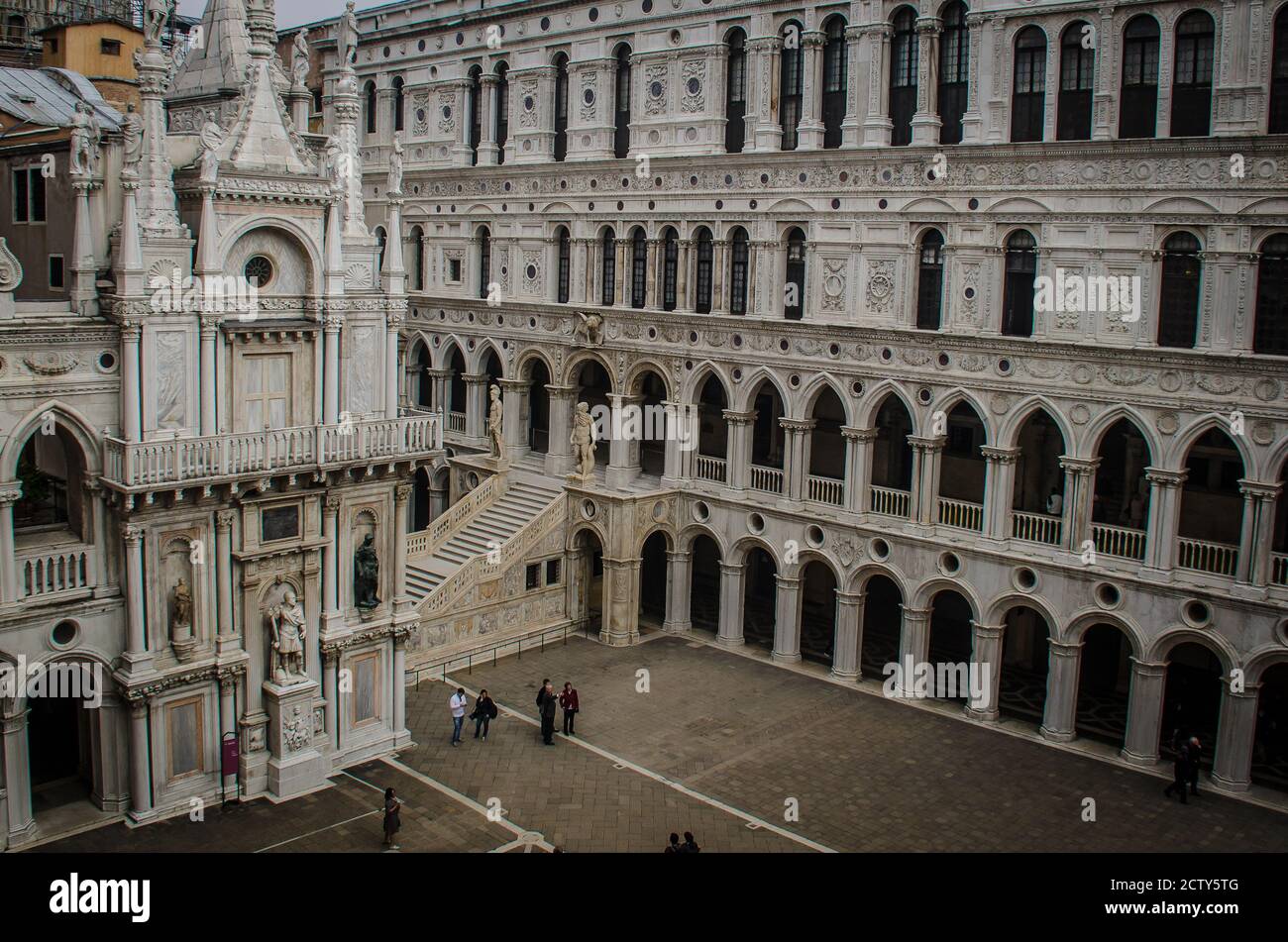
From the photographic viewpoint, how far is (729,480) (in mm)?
38312

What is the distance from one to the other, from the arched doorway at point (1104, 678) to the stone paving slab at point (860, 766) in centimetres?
360

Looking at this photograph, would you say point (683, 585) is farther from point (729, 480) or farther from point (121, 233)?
point (121, 233)

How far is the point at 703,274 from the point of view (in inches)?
1540

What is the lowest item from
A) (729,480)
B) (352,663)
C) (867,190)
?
(352,663)

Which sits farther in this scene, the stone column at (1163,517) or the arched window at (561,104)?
the arched window at (561,104)

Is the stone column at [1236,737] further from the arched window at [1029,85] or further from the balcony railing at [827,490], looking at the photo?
the arched window at [1029,85]

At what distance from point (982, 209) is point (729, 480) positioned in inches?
437

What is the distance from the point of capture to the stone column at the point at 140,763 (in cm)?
2586

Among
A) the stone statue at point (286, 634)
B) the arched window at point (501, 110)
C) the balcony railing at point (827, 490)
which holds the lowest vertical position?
the stone statue at point (286, 634)

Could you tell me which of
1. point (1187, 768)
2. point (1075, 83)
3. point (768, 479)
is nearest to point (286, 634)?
point (768, 479)

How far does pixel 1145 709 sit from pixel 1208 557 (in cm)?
397

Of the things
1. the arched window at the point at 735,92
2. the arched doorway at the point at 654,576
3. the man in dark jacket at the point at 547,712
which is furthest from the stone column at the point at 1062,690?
the arched window at the point at 735,92

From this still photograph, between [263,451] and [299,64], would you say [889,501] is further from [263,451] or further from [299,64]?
[299,64]

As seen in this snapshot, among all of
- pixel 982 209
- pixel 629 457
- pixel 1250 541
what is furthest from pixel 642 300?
pixel 1250 541
